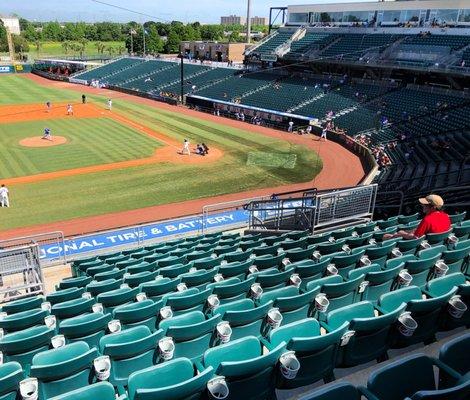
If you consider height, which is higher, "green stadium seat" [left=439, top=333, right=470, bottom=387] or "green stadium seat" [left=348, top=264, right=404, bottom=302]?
"green stadium seat" [left=439, top=333, right=470, bottom=387]

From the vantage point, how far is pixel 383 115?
40.4 m

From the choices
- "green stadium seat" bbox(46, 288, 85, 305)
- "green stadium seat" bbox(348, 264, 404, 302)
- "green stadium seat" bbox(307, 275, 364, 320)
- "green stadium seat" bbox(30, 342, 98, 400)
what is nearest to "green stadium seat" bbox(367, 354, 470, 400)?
"green stadium seat" bbox(307, 275, 364, 320)

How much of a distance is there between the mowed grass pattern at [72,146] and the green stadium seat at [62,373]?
1052 inches

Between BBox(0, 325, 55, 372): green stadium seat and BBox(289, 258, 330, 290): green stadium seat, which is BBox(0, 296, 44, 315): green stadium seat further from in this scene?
BBox(289, 258, 330, 290): green stadium seat

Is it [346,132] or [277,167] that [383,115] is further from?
[277,167]

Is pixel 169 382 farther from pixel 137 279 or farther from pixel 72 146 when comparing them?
pixel 72 146

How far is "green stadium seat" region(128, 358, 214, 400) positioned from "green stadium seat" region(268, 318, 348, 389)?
105cm

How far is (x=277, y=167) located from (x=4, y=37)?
12723cm

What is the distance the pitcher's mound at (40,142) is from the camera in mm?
36562

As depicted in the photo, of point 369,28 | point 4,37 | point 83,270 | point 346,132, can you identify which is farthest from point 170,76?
point 4,37

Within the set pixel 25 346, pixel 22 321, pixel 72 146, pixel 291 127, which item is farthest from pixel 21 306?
pixel 291 127

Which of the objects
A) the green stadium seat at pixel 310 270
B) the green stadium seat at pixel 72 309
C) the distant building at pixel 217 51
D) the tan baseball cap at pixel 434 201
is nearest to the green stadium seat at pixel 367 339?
the green stadium seat at pixel 310 270

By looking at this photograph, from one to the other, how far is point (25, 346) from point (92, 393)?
8.36 feet

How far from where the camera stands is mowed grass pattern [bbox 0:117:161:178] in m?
31.2
